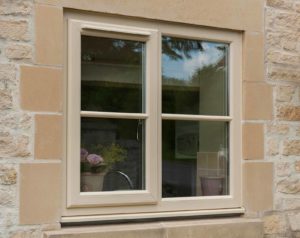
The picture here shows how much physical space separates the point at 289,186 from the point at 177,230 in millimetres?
993

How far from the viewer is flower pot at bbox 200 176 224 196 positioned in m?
3.61

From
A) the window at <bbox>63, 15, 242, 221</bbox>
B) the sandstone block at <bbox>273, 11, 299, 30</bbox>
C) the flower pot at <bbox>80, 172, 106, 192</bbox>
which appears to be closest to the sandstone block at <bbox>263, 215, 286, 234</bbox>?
the window at <bbox>63, 15, 242, 221</bbox>

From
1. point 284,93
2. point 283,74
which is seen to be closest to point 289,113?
point 284,93

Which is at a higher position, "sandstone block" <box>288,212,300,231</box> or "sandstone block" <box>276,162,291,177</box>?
"sandstone block" <box>276,162,291,177</box>

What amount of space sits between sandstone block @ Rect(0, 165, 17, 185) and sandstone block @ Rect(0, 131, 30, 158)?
74mm

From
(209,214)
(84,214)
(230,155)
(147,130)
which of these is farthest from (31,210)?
(230,155)

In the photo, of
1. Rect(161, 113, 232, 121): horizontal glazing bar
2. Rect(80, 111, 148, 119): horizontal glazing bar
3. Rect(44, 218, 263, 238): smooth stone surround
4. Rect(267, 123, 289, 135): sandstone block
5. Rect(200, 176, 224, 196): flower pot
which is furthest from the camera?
Rect(267, 123, 289, 135): sandstone block

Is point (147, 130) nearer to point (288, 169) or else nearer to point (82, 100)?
point (82, 100)

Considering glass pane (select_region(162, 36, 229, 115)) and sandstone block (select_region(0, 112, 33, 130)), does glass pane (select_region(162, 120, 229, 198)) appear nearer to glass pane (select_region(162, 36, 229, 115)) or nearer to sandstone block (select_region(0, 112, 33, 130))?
glass pane (select_region(162, 36, 229, 115))

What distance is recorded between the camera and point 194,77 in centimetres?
365

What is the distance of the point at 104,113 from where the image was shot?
3240 mm

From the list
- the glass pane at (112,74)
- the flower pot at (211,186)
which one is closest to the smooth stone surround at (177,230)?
the flower pot at (211,186)

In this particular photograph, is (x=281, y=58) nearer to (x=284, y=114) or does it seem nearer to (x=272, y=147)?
(x=284, y=114)

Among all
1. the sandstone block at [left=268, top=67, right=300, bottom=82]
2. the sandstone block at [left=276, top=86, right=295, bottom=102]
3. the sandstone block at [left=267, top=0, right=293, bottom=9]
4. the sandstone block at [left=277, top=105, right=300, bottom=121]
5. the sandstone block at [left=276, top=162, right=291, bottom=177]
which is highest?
the sandstone block at [left=267, top=0, right=293, bottom=9]
